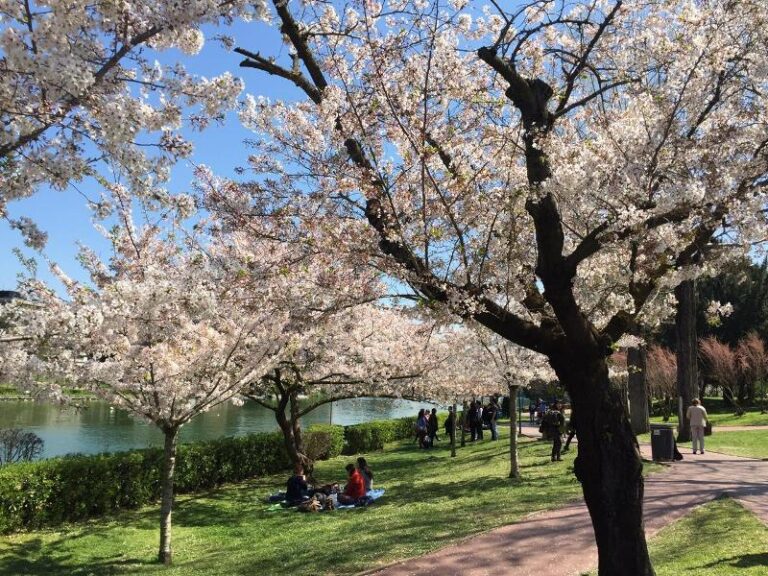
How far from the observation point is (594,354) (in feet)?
18.1

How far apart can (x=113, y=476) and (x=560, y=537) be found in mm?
9416

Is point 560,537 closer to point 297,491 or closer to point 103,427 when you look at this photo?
point 297,491

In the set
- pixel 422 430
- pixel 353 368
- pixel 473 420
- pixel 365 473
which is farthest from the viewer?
pixel 473 420

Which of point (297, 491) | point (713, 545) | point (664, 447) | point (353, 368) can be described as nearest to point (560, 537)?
point (713, 545)

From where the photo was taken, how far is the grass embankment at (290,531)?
8258 mm

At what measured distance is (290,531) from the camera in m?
10.8

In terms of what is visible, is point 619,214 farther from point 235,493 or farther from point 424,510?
point 235,493

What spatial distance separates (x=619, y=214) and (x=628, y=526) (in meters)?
2.70

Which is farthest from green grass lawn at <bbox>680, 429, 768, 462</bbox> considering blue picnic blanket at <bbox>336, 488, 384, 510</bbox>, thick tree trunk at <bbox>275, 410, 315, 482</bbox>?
thick tree trunk at <bbox>275, 410, 315, 482</bbox>

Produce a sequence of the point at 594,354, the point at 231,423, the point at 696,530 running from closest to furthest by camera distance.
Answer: the point at 594,354, the point at 696,530, the point at 231,423

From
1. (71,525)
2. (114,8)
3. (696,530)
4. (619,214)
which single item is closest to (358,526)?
(696,530)

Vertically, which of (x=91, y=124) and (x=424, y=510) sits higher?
(x=91, y=124)

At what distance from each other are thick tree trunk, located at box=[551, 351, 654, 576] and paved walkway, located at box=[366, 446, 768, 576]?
4.97ft

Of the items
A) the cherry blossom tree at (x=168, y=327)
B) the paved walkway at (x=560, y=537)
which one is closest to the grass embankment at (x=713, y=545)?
the paved walkway at (x=560, y=537)
